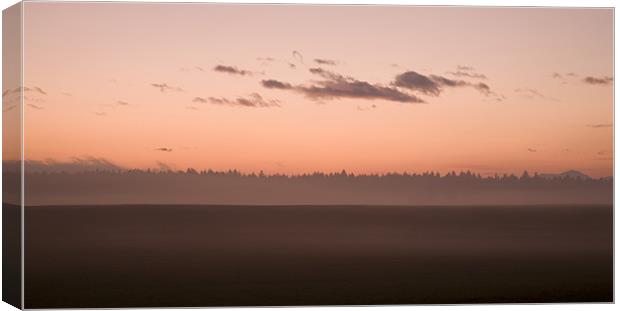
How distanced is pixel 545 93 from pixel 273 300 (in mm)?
A: 3222

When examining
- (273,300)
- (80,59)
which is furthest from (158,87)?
(273,300)

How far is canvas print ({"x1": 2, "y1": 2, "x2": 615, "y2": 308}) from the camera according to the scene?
1142 cm

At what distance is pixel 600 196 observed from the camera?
39.9ft

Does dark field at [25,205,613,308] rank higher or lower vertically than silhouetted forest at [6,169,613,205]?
lower

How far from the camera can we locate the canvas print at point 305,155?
11.4 meters

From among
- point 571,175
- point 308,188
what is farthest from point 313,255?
point 571,175

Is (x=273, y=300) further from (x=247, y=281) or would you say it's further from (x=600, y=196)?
(x=600, y=196)

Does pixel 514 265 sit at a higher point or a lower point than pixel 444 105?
lower

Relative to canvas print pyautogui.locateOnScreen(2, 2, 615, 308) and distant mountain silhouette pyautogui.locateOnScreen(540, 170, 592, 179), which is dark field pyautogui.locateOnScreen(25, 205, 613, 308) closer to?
canvas print pyautogui.locateOnScreen(2, 2, 615, 308)

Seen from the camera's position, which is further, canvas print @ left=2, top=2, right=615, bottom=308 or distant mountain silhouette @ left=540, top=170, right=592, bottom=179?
distant mountain silhouette @ left=540, top=170, right=592, bottom=179

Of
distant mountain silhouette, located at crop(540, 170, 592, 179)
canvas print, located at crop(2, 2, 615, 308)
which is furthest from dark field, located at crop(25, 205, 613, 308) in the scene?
distant mountain silhouette, located at crop(540, 170, 592, 179)

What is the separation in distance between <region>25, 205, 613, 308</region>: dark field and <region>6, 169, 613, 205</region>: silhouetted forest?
0.09 meters

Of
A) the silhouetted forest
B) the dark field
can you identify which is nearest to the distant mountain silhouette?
the silhouetted forest

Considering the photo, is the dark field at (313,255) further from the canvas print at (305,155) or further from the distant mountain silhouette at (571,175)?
the distant mountain silhouette at (571,175)
